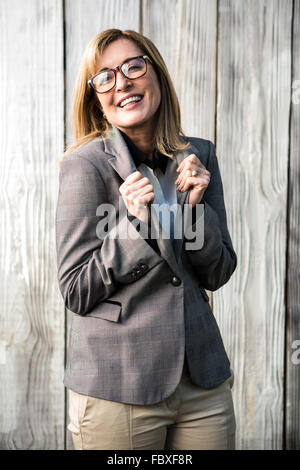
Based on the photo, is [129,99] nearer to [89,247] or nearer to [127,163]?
[127,163]

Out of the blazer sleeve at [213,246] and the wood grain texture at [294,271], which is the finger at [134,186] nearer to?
the blazer sleeve at [213,246]

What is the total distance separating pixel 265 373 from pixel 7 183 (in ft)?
3.87

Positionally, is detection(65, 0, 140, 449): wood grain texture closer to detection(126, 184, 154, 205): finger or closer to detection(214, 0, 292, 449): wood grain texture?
detection(214, 0, 292, 449): wood grain texture

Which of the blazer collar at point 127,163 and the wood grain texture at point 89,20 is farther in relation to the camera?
the wood grain texture at point 89,20

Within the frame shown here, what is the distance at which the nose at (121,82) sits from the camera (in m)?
1.19

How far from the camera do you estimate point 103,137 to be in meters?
1.25

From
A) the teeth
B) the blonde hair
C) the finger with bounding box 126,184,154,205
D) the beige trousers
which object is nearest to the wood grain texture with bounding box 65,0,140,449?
the blonde hair

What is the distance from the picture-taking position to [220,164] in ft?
6.16

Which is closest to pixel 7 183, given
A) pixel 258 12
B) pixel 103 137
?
pixel 103 137

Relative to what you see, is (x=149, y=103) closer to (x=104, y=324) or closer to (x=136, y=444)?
(x=104, y=324)

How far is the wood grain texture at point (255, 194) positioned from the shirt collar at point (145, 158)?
0.66m

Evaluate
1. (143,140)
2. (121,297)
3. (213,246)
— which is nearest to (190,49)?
(143,140)

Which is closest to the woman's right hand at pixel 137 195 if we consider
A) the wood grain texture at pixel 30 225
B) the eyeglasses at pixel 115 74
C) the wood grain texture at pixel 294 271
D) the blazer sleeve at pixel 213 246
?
the blazer sleeve at pixel 213 246

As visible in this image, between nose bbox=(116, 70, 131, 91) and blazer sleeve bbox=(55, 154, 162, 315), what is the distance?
19 centimetres
